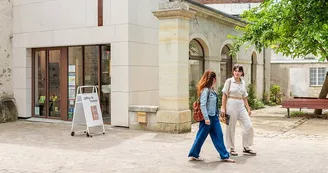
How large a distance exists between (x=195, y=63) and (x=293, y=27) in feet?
12.3

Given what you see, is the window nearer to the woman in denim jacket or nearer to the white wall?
the white wall

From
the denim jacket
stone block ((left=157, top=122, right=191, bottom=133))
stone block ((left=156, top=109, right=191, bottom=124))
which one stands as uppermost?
the denim jacket

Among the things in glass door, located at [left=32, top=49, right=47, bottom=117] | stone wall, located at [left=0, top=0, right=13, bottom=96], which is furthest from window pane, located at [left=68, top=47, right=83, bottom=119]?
stone wall, located at [left=0, top=0, right=13, bottom=96]

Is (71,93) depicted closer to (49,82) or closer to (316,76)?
(49,82)

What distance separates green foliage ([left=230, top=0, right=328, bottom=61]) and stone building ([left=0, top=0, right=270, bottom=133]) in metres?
1.98

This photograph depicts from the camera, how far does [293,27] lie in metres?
14.4

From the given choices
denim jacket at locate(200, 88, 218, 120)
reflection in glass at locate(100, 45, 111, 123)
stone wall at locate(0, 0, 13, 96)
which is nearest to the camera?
denim jacket at locate(200, 88, 218, 120)

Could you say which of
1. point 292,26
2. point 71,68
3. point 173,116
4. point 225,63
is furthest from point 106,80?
point 225,63

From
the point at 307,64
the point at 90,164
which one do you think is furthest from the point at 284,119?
the point at 307,64

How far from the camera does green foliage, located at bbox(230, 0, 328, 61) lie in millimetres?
13117

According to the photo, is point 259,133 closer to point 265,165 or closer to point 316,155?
point 316,155

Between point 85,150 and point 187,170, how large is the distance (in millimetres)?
2772

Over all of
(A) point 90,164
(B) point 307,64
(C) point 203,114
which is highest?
(B) point 307,64

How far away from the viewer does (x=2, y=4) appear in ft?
45.9
